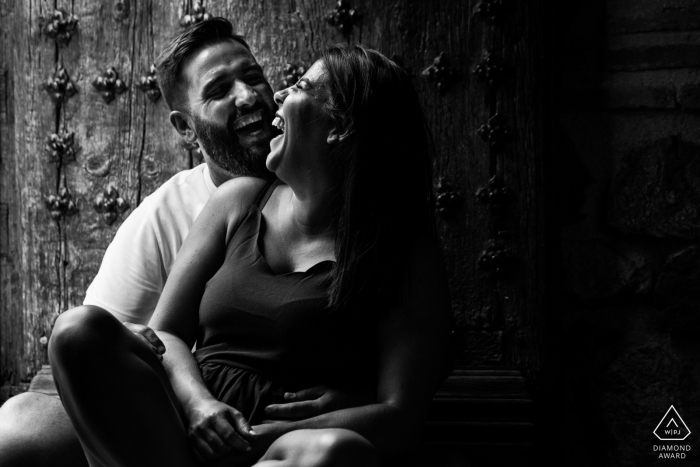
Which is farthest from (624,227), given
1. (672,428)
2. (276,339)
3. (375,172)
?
(276,339)

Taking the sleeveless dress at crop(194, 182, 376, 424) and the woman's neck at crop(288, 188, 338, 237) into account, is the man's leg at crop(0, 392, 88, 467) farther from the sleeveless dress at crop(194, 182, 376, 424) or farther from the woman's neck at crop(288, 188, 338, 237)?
the woman's neck at crop(288, 188, 338, 237)

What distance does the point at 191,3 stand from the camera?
2.23 m

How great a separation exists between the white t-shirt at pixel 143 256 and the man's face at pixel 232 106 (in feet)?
0.53

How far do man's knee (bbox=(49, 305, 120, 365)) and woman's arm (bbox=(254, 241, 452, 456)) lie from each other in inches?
13.1

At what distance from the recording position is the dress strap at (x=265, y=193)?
181cm

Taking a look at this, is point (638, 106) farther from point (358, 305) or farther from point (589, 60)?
point (358, 305)

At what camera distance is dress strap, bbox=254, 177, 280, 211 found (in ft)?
5.93

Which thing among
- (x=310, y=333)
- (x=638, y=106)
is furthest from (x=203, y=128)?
(x=638, y=106)

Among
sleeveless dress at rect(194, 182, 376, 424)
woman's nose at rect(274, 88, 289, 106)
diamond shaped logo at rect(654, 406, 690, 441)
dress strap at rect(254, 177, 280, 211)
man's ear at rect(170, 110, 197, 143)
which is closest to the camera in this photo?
sleeveless dress at rect(194, 182, 376, 424)

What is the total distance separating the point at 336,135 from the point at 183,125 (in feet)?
2.22

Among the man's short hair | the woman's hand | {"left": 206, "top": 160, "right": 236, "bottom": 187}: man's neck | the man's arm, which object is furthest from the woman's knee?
the man's short hair

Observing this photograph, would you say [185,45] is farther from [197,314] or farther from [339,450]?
[339,450]

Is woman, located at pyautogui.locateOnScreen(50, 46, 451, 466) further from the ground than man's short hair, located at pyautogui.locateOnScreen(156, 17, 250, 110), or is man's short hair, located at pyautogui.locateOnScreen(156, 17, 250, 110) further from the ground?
man's short hair, located at pyautogui.locateOnScreen(156, 17, 250, 110)

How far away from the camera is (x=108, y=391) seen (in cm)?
132
